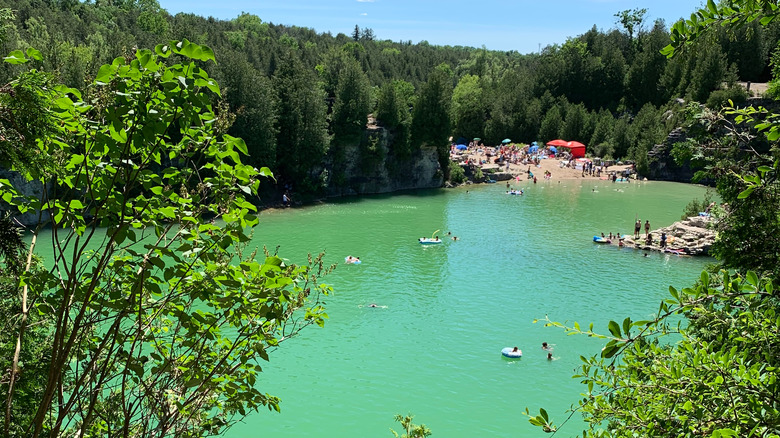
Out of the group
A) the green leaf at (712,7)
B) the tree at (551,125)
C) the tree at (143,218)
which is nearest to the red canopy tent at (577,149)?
the tree at (551,125)

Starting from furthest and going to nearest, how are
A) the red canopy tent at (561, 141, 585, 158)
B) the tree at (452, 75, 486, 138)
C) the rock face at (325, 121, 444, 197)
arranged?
the tree at (452, 75, 486, 138), the red canopy tent at (561, 141, 585, 158), the rock face at (325, 121, 444, 197)

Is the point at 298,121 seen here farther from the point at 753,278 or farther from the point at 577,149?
the point at 753,278

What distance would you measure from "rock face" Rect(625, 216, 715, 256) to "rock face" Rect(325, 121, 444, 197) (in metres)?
22.0

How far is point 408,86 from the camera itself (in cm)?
6994

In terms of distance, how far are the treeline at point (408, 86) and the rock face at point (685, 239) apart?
1026cm

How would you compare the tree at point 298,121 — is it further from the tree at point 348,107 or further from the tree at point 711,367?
the tree at point 711,367

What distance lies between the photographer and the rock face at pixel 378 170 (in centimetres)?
4853

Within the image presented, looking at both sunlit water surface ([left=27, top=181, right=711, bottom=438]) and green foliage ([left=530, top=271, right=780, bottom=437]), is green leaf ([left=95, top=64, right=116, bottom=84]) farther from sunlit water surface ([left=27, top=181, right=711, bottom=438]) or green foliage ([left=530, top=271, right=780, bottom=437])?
sunlit water surface ([left=27, top=181, right=711, bottom=438])

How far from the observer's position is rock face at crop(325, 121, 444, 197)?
4853 centimetres

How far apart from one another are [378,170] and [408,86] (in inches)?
882

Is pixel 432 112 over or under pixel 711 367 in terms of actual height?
over

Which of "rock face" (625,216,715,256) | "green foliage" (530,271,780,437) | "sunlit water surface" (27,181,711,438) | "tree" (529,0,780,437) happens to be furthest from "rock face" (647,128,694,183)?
"green foliage" (530,271,780,437)

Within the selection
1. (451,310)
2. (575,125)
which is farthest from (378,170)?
(575,125)

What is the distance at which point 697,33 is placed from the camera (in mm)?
3818
